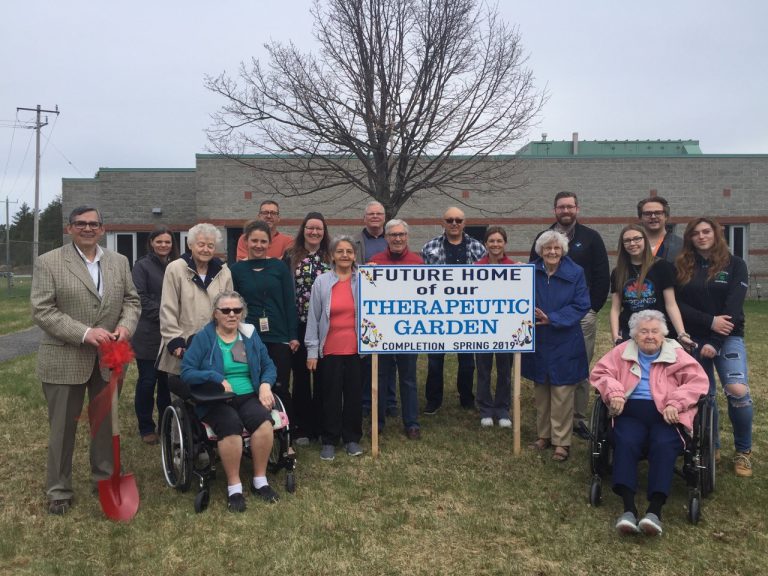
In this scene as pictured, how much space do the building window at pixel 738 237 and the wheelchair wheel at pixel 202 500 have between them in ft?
74.0

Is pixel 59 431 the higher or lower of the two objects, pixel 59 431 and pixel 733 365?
the lower

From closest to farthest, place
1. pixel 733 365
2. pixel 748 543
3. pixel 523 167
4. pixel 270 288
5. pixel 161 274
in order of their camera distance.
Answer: pixel 748 543 → pixel 733 365 → pixel 270 288 → pixel 161 274 → pixel 523 167

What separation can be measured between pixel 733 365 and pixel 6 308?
729 inches

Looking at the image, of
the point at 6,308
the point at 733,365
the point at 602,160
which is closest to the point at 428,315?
the point at 733,365

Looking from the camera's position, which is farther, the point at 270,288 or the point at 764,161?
the point at 764,161

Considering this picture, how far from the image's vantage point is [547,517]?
4105 millimetres

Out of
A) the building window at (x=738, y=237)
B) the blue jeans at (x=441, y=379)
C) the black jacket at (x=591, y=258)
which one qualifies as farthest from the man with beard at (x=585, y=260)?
the building window at (x=738, y=237)

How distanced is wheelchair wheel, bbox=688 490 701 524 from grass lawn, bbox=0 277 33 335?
1351 centimetres

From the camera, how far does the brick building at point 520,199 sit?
20.9m

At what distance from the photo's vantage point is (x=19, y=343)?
11.9 meters

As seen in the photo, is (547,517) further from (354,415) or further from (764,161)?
(764,161)

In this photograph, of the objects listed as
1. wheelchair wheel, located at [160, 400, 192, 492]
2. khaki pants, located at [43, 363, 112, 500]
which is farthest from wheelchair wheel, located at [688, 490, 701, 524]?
khaki pants, located at [43, 363, 112, 500]

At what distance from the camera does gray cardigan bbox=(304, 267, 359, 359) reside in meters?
5.27

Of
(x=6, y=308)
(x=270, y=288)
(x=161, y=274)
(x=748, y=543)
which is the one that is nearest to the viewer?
(x=748, y=543)
